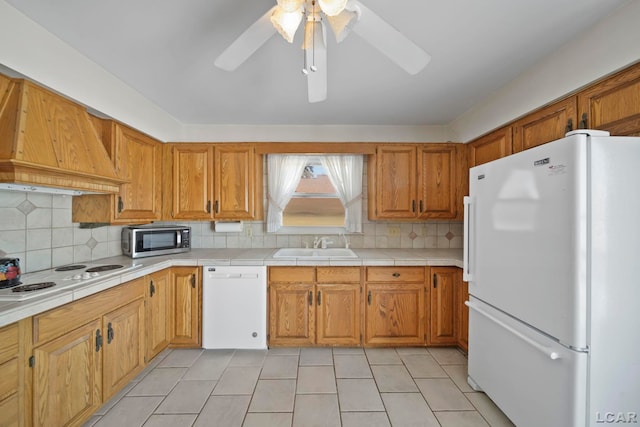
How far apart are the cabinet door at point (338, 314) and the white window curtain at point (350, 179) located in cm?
83

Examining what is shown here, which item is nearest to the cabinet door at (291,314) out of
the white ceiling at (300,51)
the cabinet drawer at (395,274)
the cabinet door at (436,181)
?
the cabinet drawer at (395,274)

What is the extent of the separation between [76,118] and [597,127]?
3.06m

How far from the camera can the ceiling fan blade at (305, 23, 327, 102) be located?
4.02 ft

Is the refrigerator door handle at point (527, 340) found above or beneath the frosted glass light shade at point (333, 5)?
beneath

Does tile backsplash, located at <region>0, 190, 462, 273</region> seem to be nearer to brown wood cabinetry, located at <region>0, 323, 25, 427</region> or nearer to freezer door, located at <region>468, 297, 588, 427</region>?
brown wood cabinetry, located at <region>0, 323, 25, 427</region>

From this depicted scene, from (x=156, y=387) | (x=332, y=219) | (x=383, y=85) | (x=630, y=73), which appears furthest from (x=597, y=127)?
(x=156, y=387)

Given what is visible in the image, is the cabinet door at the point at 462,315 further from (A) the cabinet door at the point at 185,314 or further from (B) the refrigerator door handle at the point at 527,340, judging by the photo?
(A) the cabinet door at the point at 185,314

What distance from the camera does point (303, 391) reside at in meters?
1.98

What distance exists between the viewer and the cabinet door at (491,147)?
2.20m

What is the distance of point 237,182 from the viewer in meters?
2.86

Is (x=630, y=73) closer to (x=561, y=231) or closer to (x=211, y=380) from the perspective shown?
(x=561, y=231)

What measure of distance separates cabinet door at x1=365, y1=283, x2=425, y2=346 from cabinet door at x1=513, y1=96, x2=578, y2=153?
1.46m

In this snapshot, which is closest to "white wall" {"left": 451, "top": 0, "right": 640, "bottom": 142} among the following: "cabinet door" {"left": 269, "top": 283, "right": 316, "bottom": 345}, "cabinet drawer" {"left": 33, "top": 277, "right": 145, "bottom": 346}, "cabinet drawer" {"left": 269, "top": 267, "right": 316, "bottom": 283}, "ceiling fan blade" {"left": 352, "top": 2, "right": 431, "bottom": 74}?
"ceiling fan blade" {"left": 352, "top": 2, "right": 431, "bottom": 74}

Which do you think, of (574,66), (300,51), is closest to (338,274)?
(300,51)
